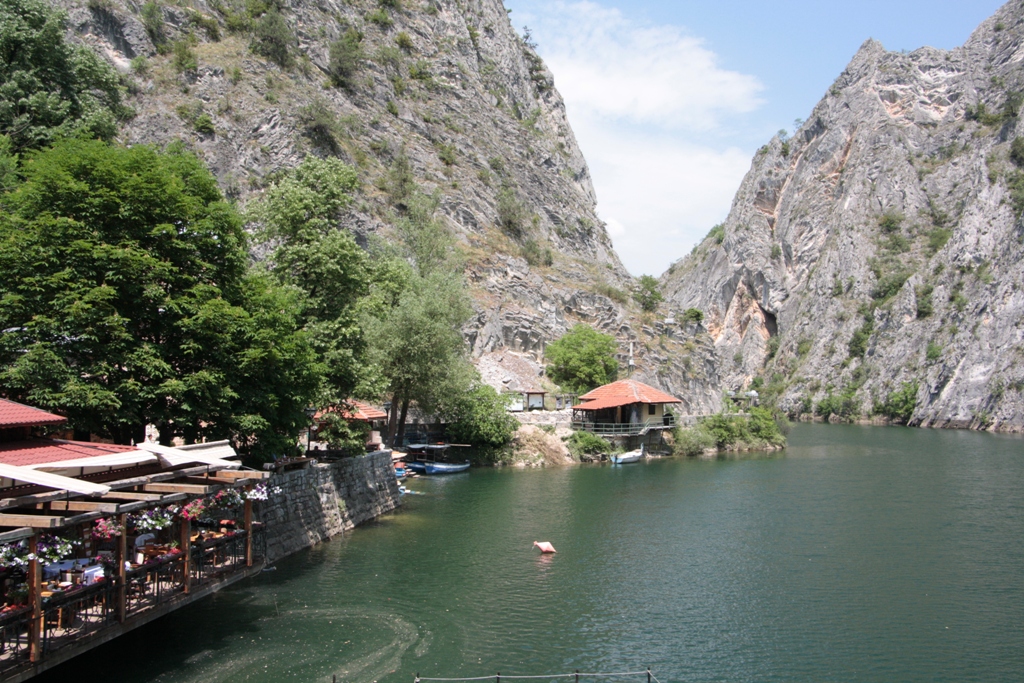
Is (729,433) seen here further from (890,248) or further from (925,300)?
(890,248)

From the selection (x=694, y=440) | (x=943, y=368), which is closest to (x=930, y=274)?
(x=943, y=368)

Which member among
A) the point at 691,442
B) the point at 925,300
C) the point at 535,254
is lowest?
the point at 691,442

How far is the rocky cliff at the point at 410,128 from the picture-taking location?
207 feet

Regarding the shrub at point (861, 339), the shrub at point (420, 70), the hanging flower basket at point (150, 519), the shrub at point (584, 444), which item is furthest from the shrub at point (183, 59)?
the shrub at point (861, 339)

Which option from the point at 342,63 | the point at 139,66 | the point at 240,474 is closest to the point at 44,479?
the point at 240,474

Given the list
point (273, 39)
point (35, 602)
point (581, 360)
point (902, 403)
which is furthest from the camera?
point (902, 403)

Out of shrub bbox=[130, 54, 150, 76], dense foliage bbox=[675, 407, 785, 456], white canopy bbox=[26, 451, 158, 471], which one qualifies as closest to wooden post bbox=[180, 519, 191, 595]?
white canopy bbox=[26, 451, 158, 471]

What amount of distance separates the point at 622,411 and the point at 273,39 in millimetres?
49633

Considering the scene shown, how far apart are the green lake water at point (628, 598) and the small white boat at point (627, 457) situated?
55.6 ft

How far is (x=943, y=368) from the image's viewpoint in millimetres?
109750

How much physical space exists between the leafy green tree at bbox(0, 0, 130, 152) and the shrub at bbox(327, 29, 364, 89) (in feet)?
106

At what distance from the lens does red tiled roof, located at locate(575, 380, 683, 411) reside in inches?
2429

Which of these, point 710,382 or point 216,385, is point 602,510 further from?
point 710,382

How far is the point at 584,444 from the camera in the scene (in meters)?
58.9
